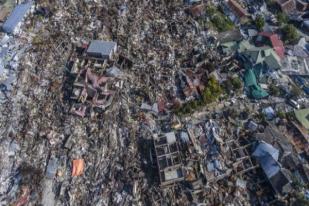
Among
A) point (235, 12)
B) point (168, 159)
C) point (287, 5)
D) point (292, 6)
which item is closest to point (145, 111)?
point (168, 159)

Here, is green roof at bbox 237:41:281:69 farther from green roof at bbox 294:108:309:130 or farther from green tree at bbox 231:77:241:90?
green roof at bbox 294:108:309:130

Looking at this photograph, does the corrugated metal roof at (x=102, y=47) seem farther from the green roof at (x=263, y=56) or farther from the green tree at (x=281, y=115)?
the green tree at (x=281, y=115)

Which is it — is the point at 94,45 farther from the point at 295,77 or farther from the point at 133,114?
the point at 295,77

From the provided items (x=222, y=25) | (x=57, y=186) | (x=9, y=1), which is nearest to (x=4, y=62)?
(x=9, y=1)

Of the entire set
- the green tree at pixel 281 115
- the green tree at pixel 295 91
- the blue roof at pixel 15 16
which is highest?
the blue roof at pixel 15 16

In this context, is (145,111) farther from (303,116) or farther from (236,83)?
(303,116)

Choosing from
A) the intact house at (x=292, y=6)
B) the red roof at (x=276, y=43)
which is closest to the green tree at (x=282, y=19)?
the intact house at (x=292, y=6)
